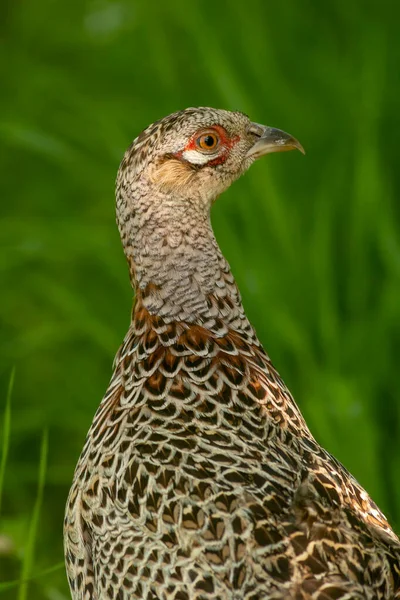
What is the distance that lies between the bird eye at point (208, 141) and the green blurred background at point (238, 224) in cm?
156

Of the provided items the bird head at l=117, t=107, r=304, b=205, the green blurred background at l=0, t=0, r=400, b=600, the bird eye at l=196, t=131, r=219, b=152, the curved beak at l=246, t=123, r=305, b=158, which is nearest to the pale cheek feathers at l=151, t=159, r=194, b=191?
the bird head at l=117, t=107, r=304, b=205

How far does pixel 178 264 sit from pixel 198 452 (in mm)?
626

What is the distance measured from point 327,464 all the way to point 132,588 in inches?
28.2

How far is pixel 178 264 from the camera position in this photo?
3746 millimetres

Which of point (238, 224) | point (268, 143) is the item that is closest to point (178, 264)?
point (268, 143)

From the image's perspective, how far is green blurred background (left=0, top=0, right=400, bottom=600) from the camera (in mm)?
5410

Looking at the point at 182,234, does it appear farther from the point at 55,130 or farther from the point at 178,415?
the point at 55,130

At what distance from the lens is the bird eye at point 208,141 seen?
12.7ft

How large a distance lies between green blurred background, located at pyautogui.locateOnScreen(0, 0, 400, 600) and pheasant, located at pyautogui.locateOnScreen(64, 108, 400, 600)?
1.39 meters

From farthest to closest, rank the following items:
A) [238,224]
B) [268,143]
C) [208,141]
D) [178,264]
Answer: [238,224], [268,143], [208,141], [178,264]

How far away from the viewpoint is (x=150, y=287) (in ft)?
12.5

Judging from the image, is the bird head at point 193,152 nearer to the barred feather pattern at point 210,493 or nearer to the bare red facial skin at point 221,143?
the bare red facial skin at point 221,143

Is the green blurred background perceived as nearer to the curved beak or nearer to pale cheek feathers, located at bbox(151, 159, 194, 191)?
the curved beak

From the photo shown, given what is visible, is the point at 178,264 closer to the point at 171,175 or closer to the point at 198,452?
the point at 171,175
